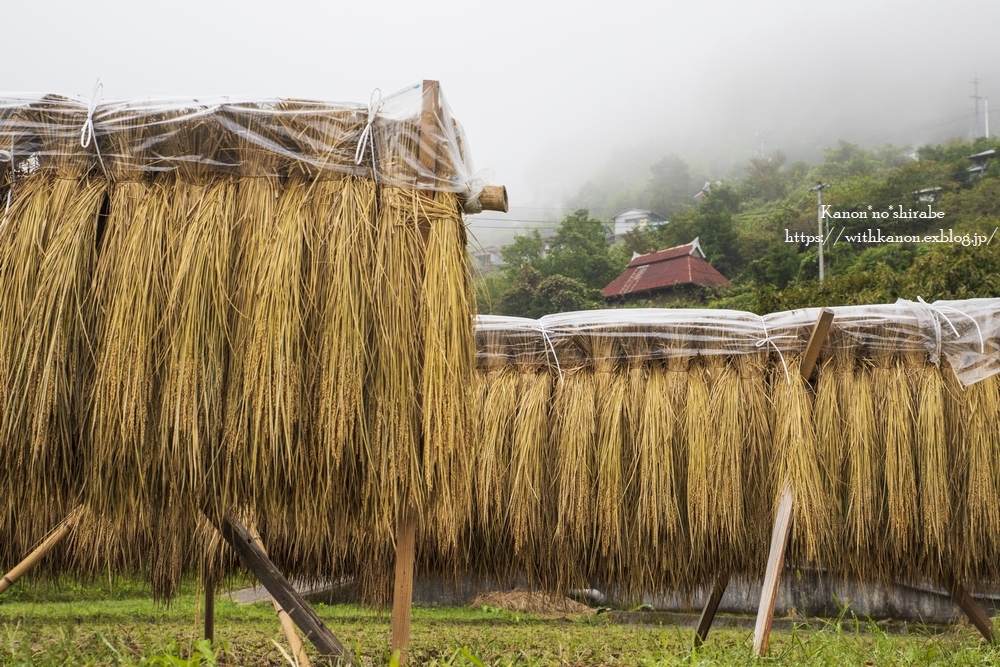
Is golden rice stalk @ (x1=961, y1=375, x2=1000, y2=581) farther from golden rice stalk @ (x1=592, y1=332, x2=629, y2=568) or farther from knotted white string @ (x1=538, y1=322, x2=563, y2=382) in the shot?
knotted white string @ (x1=538, y1=322, x2=563, y2=382)

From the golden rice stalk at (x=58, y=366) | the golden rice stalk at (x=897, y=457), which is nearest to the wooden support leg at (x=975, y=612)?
the golden rice stalk at (x=897, y=457)

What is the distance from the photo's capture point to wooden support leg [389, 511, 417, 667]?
187 cm

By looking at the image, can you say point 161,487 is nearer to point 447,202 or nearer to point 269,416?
point 269,416

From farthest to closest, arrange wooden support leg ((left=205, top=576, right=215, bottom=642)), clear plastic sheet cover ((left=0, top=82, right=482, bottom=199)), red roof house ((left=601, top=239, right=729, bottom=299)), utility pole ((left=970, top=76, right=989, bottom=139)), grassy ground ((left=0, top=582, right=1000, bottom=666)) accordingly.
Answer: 1. utility pole ((left=970, top=76, right=989, bottom=139))
2. red roof house ((left=601, top=239, right=729, bottom=299))
3. wooden support leg ((left=205, top=576, right=215, bottom=642))
4. grassy ground ((left=0, top=582, right=1000, bottom=666))
5. clear plastic sheet cover ((left=0, top=82, right=482, bottom=199))

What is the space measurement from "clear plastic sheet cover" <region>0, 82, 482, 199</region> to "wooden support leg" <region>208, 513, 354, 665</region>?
840 millimetres

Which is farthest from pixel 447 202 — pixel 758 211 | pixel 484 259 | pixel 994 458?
pixel 758 211

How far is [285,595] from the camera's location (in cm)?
192

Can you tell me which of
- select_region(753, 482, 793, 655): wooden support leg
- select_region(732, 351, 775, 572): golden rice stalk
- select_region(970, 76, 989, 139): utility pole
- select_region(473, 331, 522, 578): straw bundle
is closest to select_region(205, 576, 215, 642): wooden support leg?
select_region(473, 331, 522, 578): straw bundle

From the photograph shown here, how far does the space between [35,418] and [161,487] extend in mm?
304

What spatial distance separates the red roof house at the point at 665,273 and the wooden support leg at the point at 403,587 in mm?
20510

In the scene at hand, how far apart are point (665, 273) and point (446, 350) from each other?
71.9ft

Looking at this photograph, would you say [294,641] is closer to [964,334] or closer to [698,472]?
[698,472]

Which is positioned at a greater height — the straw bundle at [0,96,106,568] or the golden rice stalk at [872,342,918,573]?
the straw bundle at [0,96,106,568]

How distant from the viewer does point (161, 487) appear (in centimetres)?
189
